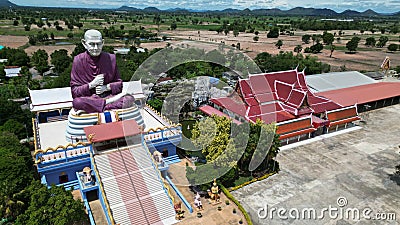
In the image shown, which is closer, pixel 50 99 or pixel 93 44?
pixel 93 44

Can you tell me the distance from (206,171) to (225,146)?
2.01m

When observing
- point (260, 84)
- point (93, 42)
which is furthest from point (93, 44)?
point (260, 84)

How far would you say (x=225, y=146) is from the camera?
2006 centimetres

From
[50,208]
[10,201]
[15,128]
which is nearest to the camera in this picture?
[50,208]

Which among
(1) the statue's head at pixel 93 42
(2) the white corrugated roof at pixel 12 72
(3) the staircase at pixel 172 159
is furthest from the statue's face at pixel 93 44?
(2) the white corrugated roof at pixel 12 72

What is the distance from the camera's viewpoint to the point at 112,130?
64.6 ft

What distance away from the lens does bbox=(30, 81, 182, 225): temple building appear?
1711cm

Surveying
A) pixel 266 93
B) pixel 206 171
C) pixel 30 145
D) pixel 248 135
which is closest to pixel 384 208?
pixel 248 135

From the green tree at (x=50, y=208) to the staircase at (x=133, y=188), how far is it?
7.03ft

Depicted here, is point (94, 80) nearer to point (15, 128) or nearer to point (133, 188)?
point (133, 188)

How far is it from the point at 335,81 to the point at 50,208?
1468 inches

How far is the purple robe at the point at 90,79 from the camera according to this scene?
20.6 meters

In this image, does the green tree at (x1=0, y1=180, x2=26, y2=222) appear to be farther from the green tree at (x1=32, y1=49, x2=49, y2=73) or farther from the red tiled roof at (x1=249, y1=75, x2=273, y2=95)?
the green tree at (x1=32, y1=49, x2=49, y2=73)

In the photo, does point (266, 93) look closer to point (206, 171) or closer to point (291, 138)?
point (291, 138)
